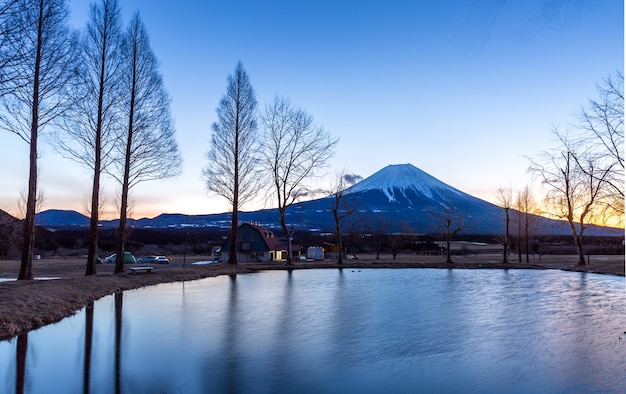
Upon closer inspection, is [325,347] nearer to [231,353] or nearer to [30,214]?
[231,353]

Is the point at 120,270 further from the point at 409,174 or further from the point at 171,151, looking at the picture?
the point at 409,174

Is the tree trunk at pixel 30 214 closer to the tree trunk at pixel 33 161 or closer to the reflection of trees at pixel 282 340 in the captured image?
the tree trunk at pixel 33 161

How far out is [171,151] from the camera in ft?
72.3

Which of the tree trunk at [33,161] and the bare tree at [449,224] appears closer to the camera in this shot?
the tree trunk at [33,161]

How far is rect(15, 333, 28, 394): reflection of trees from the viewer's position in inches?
244

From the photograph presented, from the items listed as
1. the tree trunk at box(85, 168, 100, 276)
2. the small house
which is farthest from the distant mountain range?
the tree trunk at box(85, 168, 100, 276)

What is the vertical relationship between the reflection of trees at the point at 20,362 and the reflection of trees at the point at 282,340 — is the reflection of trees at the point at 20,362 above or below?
above

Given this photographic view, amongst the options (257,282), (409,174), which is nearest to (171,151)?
(257,282)

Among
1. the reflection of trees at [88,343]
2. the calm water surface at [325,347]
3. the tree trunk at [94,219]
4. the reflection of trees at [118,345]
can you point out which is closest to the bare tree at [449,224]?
the calm water surface at [325,347]

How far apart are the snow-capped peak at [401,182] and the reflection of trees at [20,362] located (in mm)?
158926

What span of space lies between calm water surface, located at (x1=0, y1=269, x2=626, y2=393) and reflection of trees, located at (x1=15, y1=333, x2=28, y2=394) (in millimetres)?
16

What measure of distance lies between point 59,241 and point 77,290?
255ft

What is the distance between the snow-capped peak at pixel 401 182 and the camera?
168488 millimetres

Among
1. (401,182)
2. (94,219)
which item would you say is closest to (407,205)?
(401,182)
